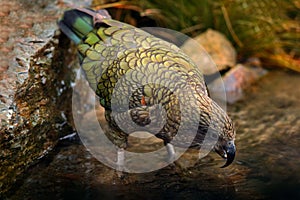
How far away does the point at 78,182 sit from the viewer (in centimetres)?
395

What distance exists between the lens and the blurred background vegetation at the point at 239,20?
19.5 feet

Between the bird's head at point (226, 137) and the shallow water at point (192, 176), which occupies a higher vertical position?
the bird's head at point (226, 137)

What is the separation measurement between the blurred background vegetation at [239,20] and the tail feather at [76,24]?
123 cm

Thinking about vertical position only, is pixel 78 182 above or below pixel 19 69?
below

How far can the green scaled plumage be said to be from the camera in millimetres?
3641

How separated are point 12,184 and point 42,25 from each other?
4.95ft

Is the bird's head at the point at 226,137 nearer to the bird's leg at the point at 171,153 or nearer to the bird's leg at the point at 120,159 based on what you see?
the bird's leg at the point at 171,153

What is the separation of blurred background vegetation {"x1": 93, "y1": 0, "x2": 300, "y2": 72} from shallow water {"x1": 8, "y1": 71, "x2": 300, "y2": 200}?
1.48 meters

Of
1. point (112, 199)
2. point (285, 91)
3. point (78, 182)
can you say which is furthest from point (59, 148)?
point (285, 91)

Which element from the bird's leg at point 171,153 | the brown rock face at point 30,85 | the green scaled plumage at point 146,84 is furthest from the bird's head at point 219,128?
the brown rock face at point 30,85

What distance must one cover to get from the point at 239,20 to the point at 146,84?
2478 millimetres

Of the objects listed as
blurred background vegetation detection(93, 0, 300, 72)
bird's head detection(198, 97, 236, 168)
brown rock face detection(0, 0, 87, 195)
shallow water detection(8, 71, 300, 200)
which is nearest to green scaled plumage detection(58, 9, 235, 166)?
bird's head detection(198, 97, 236, 168)

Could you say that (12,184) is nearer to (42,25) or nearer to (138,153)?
(138,153)

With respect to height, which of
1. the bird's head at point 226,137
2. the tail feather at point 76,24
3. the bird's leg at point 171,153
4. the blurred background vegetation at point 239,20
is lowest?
the bird's leg at point 171,153
